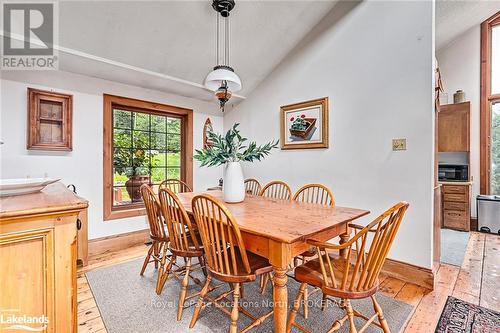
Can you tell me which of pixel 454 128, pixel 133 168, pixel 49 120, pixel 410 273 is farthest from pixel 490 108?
pixel 49 120

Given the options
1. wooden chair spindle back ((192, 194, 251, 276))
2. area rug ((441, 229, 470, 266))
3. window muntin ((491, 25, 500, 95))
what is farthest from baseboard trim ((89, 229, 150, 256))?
window muntin ((491, 25, 500, 95))

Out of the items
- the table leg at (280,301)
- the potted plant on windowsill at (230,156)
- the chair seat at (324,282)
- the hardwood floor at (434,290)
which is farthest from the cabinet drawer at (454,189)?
the table leg at (280,301)

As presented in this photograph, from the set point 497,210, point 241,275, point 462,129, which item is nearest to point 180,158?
point 241,275

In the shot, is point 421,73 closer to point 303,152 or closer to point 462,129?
point 303,152

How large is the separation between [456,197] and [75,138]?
5.75 meters

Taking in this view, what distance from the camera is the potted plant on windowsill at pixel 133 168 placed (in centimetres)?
326

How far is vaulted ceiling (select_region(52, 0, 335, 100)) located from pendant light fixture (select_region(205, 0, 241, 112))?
78 millimetres

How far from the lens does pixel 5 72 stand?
7.84ft

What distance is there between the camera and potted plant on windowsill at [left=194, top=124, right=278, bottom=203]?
6.61 feet

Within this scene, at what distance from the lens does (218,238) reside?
146 centimetres

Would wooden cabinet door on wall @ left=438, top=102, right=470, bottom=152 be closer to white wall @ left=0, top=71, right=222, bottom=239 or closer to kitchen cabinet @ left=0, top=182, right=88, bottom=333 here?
white wall @ left=0, top=71, right=222, bottom=239

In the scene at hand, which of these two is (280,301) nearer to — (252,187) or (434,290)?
(434,290)

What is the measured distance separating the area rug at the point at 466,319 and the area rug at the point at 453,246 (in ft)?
3.34

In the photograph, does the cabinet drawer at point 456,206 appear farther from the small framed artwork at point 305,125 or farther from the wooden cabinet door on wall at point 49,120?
the wooden cabinet door on wall at point 49,120
